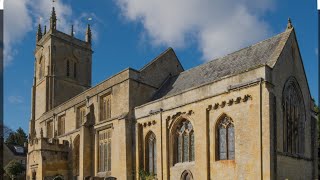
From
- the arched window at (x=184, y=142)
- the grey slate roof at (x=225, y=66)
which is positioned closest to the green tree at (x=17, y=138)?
the grey slate roof at (x=225, y=66)

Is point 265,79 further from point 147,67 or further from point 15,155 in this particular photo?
point 15,155

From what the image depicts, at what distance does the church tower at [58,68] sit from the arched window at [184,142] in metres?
25.2

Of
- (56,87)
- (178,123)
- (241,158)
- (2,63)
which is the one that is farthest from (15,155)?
(2,63)

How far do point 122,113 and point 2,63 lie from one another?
72.9 feet

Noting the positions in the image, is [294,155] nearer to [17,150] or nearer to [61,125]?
[61,125]

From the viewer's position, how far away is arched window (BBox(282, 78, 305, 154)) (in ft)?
82.0

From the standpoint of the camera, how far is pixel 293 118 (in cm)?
2630

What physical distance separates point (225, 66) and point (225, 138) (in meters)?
7.04

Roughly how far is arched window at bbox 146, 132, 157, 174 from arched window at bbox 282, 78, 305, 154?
32.5 ft

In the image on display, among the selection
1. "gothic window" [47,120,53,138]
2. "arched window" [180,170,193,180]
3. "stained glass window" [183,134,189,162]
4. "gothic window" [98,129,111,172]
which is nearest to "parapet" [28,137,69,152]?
"gothic window" [47,120,53,138]

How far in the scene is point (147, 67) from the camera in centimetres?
3453

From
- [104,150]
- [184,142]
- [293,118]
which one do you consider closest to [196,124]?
[184,142]

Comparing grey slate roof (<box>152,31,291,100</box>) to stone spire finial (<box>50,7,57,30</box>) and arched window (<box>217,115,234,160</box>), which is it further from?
stone spire finial (<box>50,7,57,30</box>)

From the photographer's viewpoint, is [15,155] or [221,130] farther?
[15,155]
